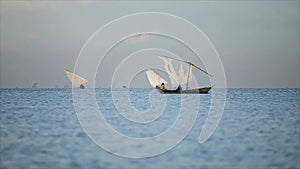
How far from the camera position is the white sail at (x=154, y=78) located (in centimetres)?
9497

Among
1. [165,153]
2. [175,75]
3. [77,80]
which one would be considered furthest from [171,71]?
[77,80]

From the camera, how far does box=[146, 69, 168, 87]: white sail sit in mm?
94975

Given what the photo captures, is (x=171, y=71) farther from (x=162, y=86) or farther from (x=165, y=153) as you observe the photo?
(x=165, y=153)

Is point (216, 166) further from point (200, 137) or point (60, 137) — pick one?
point (60, 137)

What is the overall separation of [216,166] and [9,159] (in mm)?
9911

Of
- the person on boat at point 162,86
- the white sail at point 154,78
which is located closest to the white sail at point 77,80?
the white sail at point 154,78

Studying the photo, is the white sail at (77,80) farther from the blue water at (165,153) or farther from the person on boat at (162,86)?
the blue water at (165,153)

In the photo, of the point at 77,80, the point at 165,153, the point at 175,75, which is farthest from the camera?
the point at 77,80

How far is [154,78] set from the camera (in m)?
97.2

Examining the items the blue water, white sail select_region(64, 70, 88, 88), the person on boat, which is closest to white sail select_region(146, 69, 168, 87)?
the person on boat

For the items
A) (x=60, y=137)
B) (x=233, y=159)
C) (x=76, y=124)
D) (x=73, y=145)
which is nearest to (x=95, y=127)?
(x=76, y=124)

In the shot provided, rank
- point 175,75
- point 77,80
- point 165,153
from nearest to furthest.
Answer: point 165,153 → point 175,75 → point 77,80

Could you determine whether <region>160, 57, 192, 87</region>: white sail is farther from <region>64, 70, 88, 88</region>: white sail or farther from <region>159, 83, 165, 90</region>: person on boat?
<region>64, 70, 88, 88</region>: white sail

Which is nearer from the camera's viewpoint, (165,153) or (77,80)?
(165,153)
